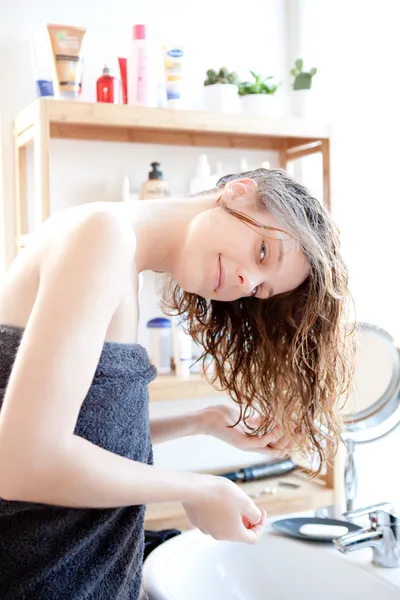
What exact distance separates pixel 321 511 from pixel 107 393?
83 centimetres

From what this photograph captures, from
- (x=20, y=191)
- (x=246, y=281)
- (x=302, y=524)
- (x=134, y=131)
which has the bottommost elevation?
(x=302, y=524)

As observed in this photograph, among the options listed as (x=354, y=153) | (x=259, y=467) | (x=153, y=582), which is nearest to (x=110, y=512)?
(x=153, y=582)

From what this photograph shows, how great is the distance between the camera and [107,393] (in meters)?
0.99

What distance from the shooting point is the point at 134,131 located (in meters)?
2.12

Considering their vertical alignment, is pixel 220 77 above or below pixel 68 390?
above

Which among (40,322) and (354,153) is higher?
(354,153)

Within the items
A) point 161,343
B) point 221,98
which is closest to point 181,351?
point 161,343

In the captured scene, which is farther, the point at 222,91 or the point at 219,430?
the point at 222,91

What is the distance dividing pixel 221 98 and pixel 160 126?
256 mm

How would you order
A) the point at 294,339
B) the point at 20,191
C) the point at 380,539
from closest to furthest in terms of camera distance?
the point at 294,339
the point at 380,539
the point at 20,191

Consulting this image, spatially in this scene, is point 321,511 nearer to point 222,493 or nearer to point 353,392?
point 353,392

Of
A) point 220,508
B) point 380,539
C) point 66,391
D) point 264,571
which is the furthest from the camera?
point 264,571

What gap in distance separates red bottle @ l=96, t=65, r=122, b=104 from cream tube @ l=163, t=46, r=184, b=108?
17cm

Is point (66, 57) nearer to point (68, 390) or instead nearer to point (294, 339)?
point (294, 339)
